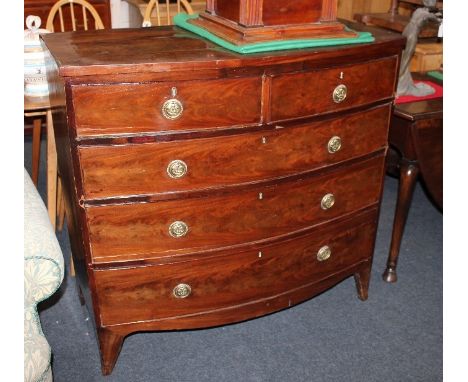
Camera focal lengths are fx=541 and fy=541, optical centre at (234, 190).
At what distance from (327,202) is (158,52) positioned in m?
0.80

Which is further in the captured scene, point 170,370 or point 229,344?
point 229,344

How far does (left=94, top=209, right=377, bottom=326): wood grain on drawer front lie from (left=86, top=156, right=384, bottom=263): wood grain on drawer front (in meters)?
0.06

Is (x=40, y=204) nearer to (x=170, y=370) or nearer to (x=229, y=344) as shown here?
(x=170, y=370)

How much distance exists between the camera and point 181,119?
1.57m

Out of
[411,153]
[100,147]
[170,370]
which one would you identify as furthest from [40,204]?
[411,153]

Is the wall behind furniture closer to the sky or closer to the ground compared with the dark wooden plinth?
closer to the ground

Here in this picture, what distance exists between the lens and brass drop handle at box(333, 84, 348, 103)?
1.77 metres

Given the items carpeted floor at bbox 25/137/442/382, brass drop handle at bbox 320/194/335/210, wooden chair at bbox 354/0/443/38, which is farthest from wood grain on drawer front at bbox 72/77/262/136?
wooden chair at bbox 354/0/443/38

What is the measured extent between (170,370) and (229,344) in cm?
26

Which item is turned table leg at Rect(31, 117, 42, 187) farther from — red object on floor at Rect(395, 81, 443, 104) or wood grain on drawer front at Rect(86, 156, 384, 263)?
red object on floor at Rect(395, 81, 443, 104)

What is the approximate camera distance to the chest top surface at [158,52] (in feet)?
4.82

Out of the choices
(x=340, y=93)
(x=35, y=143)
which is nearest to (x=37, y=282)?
(x=340, y=93)
